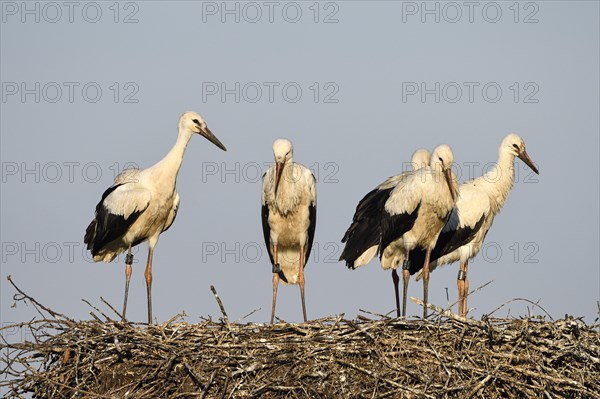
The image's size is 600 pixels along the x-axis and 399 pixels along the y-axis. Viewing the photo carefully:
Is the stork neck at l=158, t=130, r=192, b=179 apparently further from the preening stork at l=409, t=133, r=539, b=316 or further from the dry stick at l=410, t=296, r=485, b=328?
the dry stick at l=410, t=296, r=485, b=328

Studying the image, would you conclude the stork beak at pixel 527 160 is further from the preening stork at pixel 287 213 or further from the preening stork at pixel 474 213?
the preening stork at pixel 287 213

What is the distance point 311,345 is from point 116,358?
4.47 feet

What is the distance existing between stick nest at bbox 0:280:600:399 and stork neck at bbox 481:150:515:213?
10.7ft

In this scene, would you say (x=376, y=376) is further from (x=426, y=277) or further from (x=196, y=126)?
(x=196, y=126)

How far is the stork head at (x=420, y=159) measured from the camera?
13.1 m

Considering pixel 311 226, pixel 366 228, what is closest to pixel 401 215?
pixel 366 228

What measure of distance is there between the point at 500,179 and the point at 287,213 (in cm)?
224

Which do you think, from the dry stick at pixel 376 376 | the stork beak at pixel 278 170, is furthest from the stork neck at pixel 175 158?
the dry stick at pixel 376 376

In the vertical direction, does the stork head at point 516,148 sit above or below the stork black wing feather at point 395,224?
above

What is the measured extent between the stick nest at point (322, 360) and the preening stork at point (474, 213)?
2.74 metres

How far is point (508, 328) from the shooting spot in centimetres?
974

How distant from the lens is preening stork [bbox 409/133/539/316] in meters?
12.7

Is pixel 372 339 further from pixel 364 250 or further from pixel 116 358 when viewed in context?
pixel 364 250

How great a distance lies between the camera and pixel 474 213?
12664 millimetres
